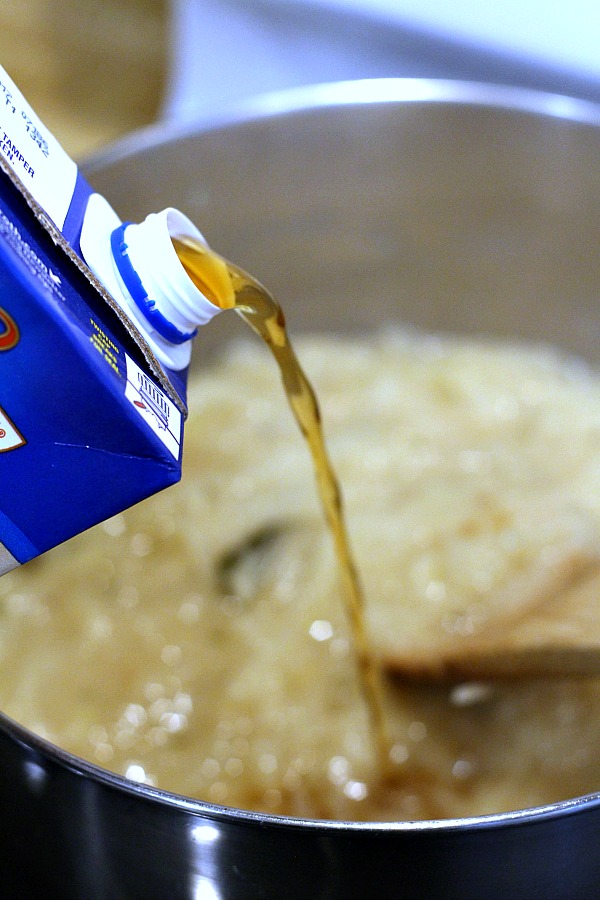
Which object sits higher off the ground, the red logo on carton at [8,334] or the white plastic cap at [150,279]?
the white plastic cap at [150,279]

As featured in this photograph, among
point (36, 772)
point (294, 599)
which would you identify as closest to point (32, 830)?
point (36, 772)

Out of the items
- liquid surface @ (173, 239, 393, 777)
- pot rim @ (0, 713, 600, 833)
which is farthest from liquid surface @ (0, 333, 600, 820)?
pot rim @ (0, 713, 600, 833)

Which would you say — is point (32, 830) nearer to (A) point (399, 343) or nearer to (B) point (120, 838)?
(B) point (120, 838)

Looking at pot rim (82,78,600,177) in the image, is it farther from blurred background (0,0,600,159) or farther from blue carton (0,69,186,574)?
blue carton (0,69,186,574)

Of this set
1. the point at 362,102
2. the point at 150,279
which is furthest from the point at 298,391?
Answer: the point at 362,102

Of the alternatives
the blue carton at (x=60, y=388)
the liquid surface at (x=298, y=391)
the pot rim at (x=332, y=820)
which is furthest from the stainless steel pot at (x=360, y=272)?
the liquid surface at (x=298, y=391)

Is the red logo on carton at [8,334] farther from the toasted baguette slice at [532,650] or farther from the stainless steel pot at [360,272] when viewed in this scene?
the toasted baguette slice at [532,650]

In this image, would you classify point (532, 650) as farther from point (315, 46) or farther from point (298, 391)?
point (315, 46)
